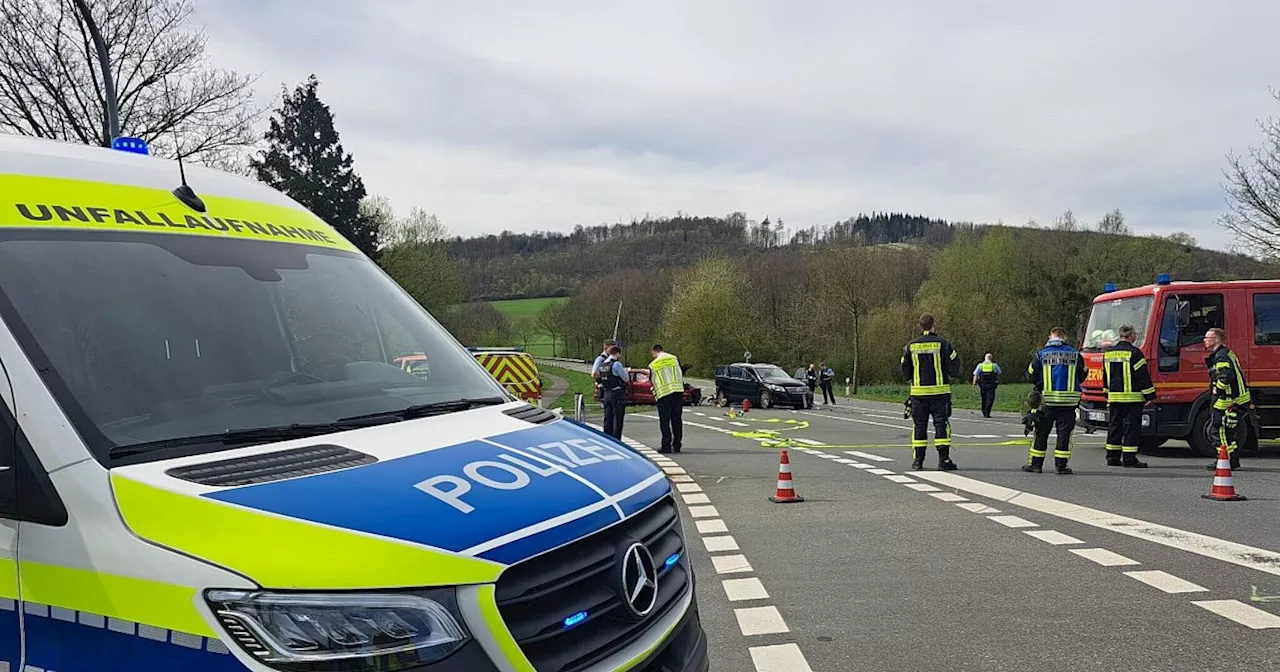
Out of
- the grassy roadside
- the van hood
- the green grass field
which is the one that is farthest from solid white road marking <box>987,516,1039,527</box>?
the green grass field

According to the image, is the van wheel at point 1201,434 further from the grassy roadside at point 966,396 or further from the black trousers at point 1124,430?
the grassy roadside at point 966,396

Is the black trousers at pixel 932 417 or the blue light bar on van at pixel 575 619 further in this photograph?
the black trousers at pixel 932 417

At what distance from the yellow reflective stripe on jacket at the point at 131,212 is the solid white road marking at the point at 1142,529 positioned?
6706mm

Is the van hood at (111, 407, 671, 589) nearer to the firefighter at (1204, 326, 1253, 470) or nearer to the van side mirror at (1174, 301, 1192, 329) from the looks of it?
the firefighter at (1204, 326, 1253, 470)

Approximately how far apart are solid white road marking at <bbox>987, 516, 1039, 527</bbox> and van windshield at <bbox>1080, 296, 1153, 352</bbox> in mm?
6953

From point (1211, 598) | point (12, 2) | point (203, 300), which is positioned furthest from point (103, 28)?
point (1211, 598)

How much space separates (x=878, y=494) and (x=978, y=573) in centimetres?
367

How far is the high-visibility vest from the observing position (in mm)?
15477

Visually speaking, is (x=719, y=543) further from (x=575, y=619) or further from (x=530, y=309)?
(x=530, y=309)

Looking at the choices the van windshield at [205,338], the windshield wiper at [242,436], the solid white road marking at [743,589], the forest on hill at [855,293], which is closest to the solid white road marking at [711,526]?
the solid white road marking at [743,589]

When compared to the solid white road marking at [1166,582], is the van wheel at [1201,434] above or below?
above

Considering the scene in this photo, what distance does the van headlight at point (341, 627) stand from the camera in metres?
1.87

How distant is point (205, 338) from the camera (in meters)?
2.83

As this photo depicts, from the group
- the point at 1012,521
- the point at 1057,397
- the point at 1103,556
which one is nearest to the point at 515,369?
the point at 1057,397
